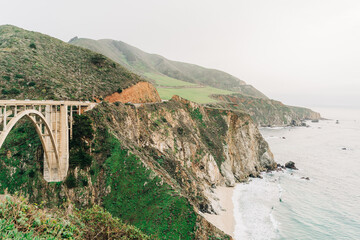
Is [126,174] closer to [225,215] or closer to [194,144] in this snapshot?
[225,215]

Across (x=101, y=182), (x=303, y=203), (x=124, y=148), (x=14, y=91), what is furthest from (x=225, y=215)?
(x=14, y=91)

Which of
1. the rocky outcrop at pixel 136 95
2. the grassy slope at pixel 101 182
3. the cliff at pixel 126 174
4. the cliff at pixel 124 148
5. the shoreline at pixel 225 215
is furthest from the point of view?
the rocky outcrop at pixel 136 95

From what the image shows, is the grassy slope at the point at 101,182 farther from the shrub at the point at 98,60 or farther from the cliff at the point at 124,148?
the shrub at the point at 98,60

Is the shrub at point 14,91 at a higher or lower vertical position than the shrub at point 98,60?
lower

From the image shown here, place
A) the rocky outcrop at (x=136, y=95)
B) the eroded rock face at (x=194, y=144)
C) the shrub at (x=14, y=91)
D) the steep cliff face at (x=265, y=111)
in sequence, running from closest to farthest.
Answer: the shrub at (x=14, y=91) → the eroded rock face at (x=194, y=144) → the rocky outcrop at (x=136, y=95) → the steep cliff face at (x=265, y=111)

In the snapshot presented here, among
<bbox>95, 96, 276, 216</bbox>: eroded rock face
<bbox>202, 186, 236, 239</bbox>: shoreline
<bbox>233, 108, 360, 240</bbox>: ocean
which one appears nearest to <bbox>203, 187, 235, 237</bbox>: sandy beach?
<bbox>202, 186, 236, 239</bbox>: shoreline

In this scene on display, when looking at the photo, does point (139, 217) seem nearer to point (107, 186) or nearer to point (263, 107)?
point (107, 186)

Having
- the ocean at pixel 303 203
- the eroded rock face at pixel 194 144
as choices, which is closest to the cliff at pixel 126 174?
the eroded rock face at pixel 194 144

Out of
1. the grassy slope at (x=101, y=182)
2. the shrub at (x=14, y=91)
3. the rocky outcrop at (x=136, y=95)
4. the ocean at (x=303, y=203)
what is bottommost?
the ocean at (x=303, y=203)

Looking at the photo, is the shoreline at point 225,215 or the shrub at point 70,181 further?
the shoreline at point 225,215
